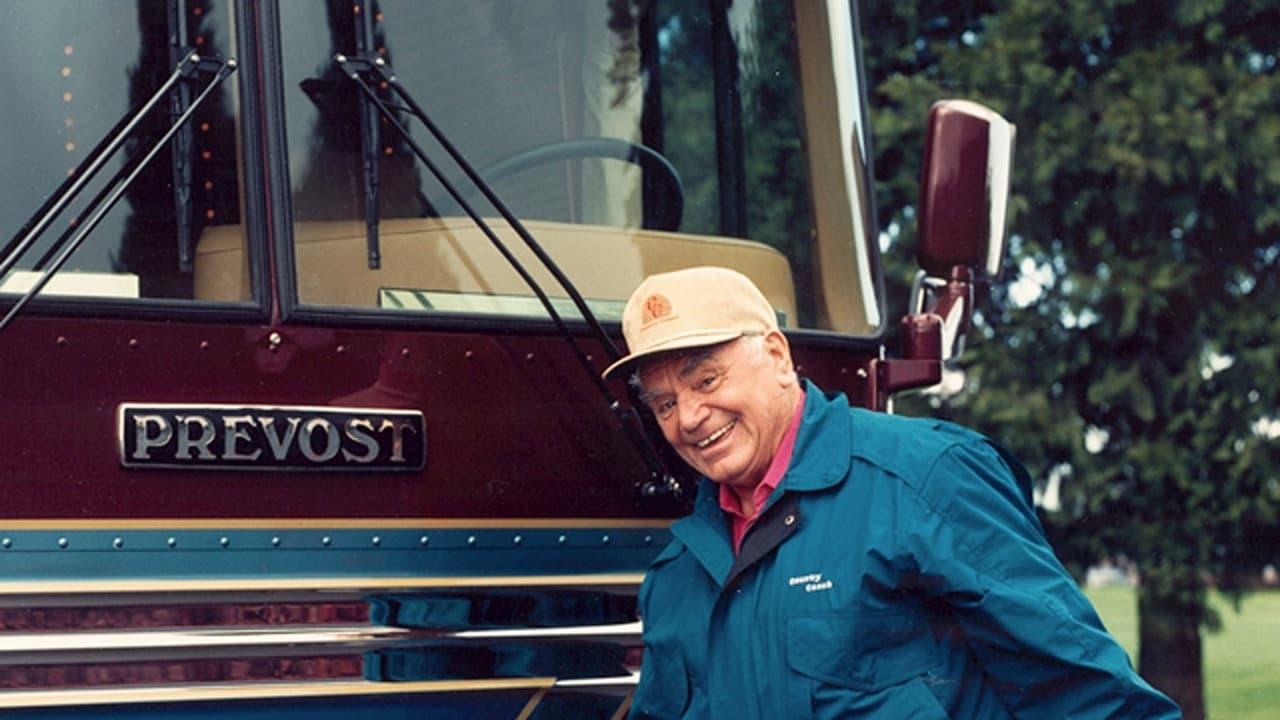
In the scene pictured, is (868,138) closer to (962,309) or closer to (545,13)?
(962,309)

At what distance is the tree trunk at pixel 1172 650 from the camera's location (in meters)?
9.75

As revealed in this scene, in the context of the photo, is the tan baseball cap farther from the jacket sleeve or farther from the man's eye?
the jacket sleeve

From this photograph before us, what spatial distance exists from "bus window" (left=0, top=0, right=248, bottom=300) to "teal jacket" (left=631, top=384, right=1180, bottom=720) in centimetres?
108

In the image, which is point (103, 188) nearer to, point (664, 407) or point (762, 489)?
point (664, 407)

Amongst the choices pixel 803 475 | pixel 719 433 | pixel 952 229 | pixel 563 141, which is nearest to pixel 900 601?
pixel 803 475

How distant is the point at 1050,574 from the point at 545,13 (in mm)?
1707

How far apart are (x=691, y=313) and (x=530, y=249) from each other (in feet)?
2.24

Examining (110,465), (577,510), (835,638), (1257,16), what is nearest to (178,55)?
(110,465)

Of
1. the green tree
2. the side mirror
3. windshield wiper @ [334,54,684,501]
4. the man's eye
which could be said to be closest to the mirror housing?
the side mirror

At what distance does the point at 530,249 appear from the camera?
12.6 ft

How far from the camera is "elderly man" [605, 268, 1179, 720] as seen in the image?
2.95 metres

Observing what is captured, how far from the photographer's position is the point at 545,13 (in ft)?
13.5

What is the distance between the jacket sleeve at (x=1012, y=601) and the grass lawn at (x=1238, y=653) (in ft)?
22.9

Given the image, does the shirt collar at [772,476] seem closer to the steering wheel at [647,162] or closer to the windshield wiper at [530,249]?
the windshield wiper at [530,249]
